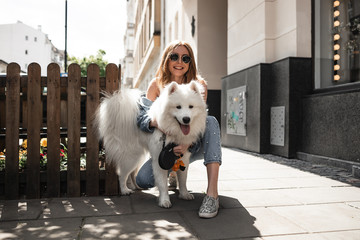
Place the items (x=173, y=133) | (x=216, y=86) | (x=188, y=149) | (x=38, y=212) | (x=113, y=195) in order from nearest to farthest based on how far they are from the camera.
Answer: (x=38, y=212) → (x=173, y=133) → (x=188, y=149) → (x=113, y=195) → (x=216, y=86)

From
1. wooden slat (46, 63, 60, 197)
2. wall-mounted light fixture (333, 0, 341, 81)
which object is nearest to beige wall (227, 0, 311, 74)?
wall-mounted light fixture (333, 0, 341, 81)

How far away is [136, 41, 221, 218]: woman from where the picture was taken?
10.1 ft

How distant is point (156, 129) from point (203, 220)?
1.00 meters

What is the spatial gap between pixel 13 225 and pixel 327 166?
453 centimetres

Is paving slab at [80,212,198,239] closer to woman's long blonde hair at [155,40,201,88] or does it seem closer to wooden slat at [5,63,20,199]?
wooden slat at [5,63,20,199]

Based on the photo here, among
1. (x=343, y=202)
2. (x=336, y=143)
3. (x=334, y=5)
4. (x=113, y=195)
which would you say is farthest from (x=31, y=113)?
(x=334, y=5)

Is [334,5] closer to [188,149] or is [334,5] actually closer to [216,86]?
[188,149]

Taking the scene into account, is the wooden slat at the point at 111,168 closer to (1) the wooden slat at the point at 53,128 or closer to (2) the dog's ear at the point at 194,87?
(1) the wooden slat at the point at 53,128

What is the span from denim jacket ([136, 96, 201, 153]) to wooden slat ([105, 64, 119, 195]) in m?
0.37

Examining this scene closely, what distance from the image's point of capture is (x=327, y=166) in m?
5.28

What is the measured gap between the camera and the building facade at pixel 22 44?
211 feet

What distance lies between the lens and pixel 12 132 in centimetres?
348

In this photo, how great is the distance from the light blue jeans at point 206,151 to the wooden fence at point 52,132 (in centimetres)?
34

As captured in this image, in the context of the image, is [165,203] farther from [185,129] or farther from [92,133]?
[92,133]
